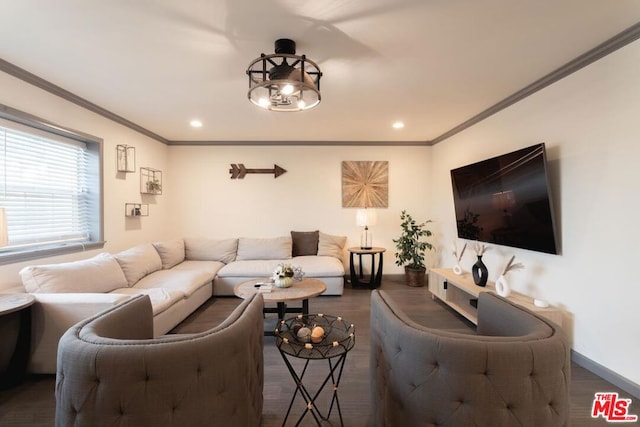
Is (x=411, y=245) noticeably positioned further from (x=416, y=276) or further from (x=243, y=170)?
(x=243, y=170)

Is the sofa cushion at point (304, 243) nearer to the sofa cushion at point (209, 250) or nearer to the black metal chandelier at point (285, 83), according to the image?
the sofa cushion at point (209, 250)

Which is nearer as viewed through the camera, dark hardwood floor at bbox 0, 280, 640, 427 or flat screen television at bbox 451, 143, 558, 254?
dark hardwood floor at bbox 0, 280, 640, 427

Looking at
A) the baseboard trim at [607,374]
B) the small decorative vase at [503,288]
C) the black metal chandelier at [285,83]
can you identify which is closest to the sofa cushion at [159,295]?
the black metal chandelier at [285,83]

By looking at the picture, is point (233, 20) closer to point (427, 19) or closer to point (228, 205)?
point (427, 19)

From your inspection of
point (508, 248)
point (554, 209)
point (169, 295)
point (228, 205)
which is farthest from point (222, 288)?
point (554, 209)

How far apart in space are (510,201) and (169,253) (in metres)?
4.35

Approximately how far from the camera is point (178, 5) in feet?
5.35

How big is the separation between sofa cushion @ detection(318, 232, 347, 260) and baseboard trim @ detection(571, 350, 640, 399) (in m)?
3.07

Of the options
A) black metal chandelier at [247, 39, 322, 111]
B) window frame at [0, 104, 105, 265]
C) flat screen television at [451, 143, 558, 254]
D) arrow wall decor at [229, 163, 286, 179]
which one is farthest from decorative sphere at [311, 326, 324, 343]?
arrow wall decor at [229, 163, 286, 179]

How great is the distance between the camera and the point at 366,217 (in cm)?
456

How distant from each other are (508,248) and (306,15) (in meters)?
2.98

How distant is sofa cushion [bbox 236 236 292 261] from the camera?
458 centimetres

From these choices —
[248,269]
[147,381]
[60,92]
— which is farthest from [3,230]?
[248,269]

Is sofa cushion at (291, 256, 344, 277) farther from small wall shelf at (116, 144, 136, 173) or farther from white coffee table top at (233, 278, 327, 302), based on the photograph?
small wall shelf at (116, 144, 136, 173)
